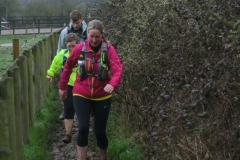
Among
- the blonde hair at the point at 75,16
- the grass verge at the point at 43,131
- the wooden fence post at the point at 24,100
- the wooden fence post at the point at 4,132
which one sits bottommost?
the grass verge at the point at 43,131

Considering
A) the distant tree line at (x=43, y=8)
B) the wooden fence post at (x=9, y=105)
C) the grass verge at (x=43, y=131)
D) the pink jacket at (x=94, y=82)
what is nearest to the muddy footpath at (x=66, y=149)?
the grass verge at (x=43, y=131)

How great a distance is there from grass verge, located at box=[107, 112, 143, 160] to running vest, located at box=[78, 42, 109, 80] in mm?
1115

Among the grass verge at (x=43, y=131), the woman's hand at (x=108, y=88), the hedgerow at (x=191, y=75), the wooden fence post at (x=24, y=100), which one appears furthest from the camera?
the wooden fence post at (x=24, y=100)

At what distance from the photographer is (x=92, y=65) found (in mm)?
5723

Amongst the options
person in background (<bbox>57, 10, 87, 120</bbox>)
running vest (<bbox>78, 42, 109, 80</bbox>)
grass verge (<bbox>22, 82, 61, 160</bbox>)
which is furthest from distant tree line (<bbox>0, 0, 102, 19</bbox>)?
running vest (<bbox>78, 42, 109, 80</bbox>)

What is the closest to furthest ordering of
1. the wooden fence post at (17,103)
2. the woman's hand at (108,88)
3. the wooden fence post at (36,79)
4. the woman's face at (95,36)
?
the woman's hand at (108,88) → the woman's face at (95,36) → the wooden fence post at (17,103) → the wooden fence post at (36,79)

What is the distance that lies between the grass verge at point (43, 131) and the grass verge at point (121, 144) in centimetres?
82

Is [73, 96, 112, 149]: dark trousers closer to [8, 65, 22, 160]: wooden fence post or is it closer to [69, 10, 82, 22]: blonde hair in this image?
[8, 65, 22, 160]: wooden fence post

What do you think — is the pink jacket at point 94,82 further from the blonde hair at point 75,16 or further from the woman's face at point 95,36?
the blonde hair at point 75,16

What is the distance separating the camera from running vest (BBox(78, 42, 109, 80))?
5711 millimetres

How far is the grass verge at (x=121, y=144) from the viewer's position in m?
6.32

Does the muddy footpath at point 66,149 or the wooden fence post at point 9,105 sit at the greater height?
the wooden fence post at point 9,105

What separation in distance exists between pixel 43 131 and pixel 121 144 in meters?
1.54

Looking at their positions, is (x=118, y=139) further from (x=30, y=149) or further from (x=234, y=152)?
(x=234, y=152)
